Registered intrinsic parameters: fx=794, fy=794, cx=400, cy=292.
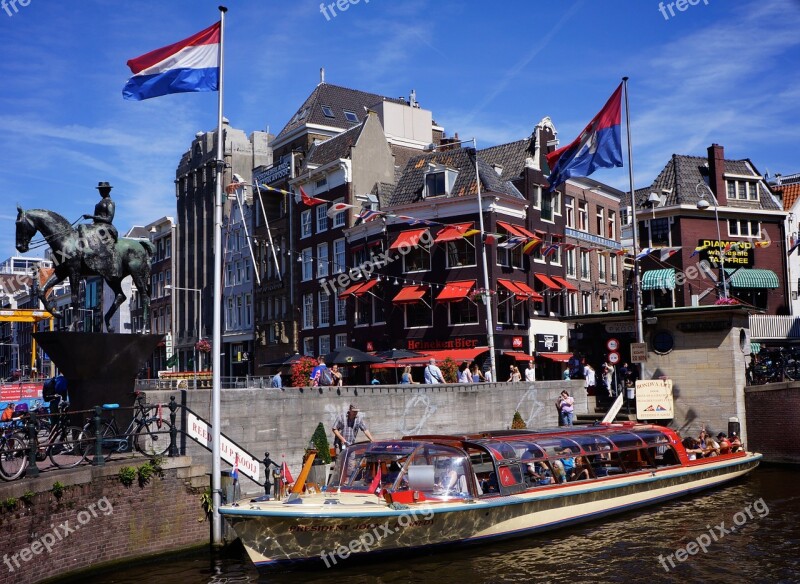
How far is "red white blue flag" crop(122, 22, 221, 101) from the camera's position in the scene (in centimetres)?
1741

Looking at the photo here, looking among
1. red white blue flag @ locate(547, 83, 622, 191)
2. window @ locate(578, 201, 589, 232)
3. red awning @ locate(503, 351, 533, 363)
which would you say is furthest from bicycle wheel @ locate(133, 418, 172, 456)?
window @ locate(578, 201, 589, 232)

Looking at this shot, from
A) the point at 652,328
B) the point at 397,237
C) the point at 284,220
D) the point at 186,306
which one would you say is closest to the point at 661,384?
the point at 652,328

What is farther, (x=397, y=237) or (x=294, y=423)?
(x=397, y=237)

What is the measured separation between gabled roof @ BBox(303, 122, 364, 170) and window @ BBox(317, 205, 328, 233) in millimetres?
2920

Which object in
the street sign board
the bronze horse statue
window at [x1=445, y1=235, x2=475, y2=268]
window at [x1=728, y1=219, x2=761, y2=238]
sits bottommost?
the street sign board

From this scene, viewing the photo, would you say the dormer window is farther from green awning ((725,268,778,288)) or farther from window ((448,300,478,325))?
green awning ((725,268,778,288))

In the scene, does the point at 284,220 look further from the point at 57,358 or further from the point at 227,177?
the point at 57,358

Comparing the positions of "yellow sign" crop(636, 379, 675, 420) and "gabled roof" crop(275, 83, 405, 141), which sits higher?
"gabled roof" crop(275, 83, 405, 141)

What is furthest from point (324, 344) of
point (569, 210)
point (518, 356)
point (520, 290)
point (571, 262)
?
point (569, 210)

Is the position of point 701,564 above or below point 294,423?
below

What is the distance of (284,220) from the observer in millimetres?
57062

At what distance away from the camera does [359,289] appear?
4594 cm

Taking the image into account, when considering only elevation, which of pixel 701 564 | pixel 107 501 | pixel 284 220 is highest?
pixel 284 220

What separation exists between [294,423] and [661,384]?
1484 cm
